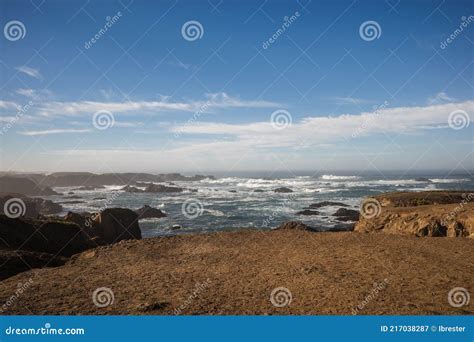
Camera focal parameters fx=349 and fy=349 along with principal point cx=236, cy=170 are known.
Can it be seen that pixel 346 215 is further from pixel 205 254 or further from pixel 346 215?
pixel 205 254

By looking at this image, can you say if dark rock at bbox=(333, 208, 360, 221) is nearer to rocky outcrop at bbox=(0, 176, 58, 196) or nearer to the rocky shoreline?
the rocky shoreline

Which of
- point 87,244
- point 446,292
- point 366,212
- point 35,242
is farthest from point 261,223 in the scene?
point 446,292

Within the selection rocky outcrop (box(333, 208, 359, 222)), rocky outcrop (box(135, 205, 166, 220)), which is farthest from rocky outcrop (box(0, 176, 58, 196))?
rocky outcrop (box(333, 208, 359, 222))

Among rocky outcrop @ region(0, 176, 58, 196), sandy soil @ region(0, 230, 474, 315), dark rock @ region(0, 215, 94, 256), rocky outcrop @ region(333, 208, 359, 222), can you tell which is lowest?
sandy soil @ region(0, 230, 474, 315)

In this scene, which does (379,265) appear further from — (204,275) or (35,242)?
(35,242)

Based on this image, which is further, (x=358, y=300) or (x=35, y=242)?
(x=35, y=242)

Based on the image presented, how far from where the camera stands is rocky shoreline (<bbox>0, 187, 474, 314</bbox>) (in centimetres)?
854

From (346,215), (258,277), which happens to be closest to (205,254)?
(258,277)

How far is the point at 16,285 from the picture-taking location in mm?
9648

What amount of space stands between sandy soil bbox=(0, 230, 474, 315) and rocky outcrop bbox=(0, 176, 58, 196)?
76.2m

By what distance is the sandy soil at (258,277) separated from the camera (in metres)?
8.03

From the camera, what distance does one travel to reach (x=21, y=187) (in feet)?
266

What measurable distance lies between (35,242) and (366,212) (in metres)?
17.2

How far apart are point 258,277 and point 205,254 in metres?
3.50
